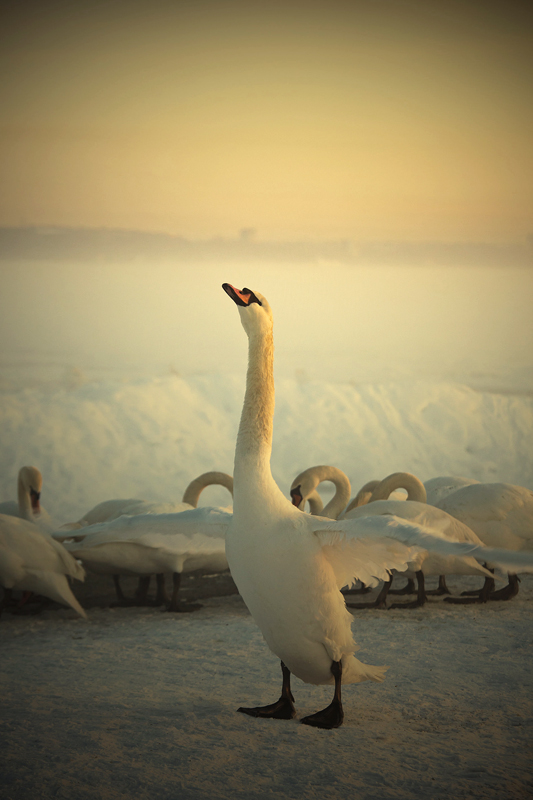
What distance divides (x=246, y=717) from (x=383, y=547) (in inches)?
44.9

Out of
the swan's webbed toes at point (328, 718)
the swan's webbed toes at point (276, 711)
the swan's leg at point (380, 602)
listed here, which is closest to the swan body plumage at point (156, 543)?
the swan's webbed toes at point (276, 711)

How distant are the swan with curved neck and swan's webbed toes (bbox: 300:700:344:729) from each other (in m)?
4.30

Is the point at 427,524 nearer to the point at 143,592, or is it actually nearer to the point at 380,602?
the point at 380,602

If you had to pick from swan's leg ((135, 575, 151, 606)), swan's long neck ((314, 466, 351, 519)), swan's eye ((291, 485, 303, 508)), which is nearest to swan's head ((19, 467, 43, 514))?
swan's leg ((135, 575, 151, 606))

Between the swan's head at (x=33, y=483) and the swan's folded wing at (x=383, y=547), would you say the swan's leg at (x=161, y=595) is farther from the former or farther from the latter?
the swan's folded wing at (x=383, y=547)

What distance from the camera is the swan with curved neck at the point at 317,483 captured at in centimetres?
763

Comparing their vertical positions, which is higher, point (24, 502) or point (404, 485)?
point (404, 485)

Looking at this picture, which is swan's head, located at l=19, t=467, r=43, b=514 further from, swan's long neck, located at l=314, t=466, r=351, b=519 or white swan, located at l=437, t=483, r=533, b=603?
white swan, located at l=437, t=483, r=533, b=603

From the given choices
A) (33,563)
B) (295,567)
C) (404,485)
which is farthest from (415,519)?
(33,563)

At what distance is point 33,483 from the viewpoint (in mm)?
7699

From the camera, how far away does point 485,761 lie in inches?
108

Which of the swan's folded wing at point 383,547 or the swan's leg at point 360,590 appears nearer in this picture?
the swan's folded wing at point 383,547

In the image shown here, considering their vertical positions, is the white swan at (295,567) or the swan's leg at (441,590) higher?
the white swan at (295,567)

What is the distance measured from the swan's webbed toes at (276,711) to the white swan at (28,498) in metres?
4.90
